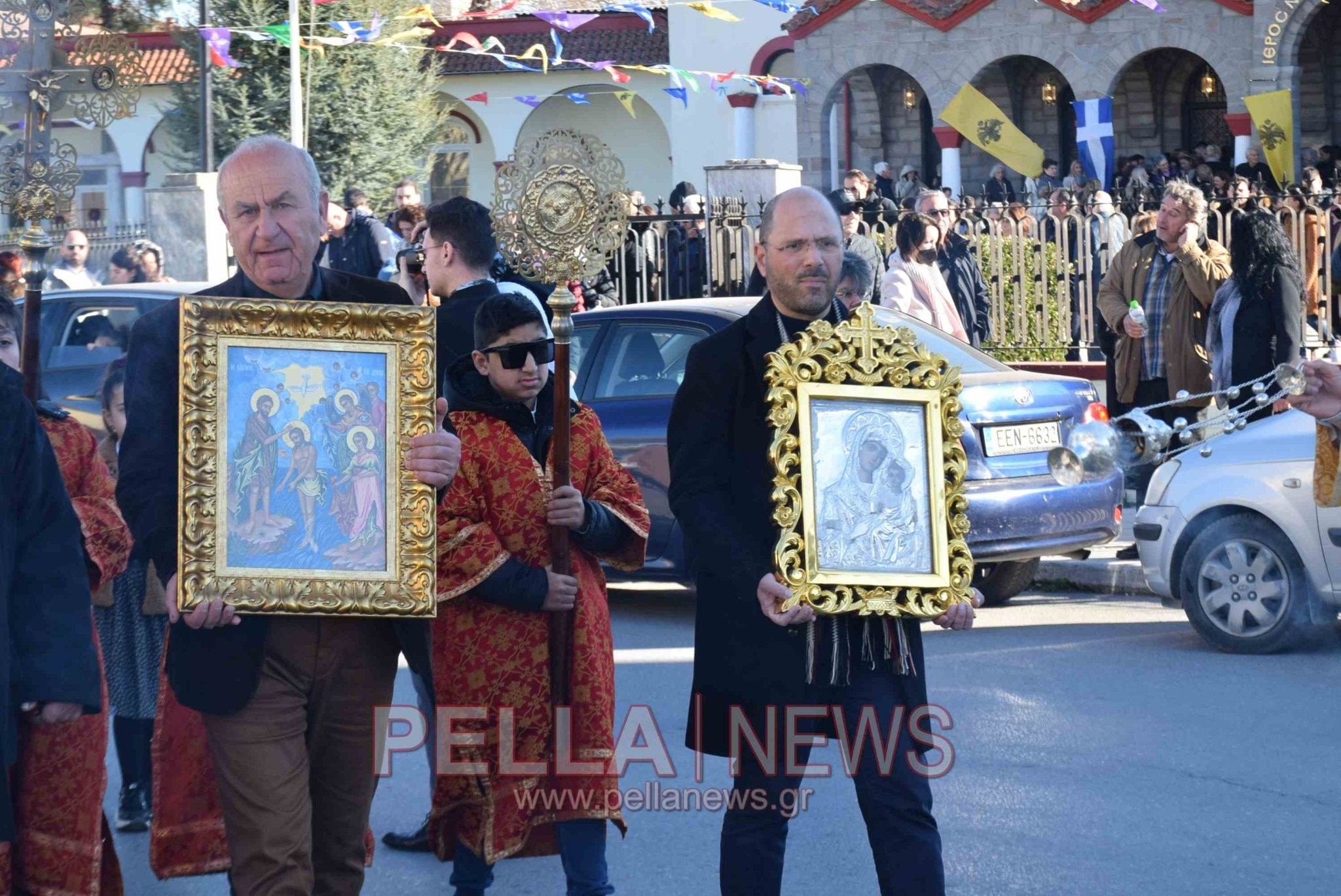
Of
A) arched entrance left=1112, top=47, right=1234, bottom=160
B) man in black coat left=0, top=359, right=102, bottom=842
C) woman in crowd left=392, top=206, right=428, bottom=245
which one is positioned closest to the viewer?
man in black coat left=0, top=359, right=102, bottom=842

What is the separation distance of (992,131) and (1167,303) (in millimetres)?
16841

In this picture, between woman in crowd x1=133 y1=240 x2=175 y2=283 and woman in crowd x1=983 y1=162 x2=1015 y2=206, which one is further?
woman in crowd x1=983 y1=162 x2=1015 y2=206

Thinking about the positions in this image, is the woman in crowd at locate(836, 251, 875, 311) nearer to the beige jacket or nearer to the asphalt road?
the asphalt road

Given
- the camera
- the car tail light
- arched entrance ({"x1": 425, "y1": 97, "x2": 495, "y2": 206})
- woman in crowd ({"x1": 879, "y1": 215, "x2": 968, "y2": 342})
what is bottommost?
the car tail light

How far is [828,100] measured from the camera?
1342 inches

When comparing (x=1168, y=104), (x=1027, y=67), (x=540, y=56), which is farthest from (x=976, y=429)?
(x=1027, y=67)

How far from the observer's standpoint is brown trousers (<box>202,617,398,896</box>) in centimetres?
385

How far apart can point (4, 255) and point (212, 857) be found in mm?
4618

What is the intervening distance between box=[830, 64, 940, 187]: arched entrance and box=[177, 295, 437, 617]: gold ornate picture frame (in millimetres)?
33774

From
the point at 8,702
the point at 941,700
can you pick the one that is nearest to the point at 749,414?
the point at 8,702

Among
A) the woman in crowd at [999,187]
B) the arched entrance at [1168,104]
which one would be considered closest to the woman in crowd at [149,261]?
the woman in crowd at [999,187]

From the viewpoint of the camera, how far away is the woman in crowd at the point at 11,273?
25.4 feet

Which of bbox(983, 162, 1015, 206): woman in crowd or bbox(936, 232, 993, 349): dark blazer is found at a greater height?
bbox(983, 162, 1015, 206): woman in crowd

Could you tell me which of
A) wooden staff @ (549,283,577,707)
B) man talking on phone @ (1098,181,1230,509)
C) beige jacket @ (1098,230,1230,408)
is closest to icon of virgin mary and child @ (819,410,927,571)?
wooden staff @ (549,283,577,707)
